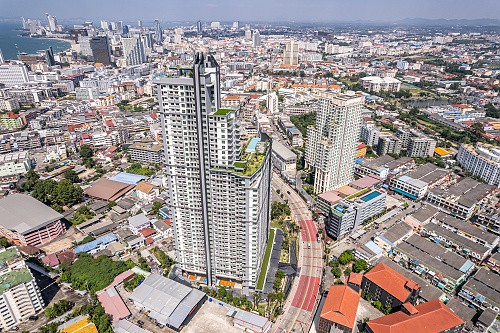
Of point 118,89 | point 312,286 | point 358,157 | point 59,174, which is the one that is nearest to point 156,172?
point 59,174

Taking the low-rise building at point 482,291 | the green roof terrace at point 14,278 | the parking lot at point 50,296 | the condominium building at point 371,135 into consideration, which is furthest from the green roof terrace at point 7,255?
the condominium building at point 371,135

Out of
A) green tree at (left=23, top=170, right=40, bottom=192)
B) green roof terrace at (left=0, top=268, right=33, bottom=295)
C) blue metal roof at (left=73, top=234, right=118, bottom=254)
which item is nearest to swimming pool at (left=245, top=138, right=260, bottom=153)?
blue metal roof at (left=73, top=234, right=118, bottom=254)

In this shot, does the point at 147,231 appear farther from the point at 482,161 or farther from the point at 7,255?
the point at 482,161

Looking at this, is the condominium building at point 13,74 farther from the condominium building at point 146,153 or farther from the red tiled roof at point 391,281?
the red tiled roof at point 391,281

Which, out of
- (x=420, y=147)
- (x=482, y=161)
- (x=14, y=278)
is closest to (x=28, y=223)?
(x=14, y=278)

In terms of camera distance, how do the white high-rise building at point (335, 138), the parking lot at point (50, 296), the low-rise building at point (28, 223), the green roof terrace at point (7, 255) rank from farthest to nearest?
the white high-rise building at point (335, 138)
the low-rise building at point (28, 223)
the green roof terrace at point (7, 255)
the parking lot at point (50, 296)

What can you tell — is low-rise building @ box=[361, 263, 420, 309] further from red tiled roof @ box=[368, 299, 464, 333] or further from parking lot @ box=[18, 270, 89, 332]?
parking lot @ box=[18, 270, 89, 332]
